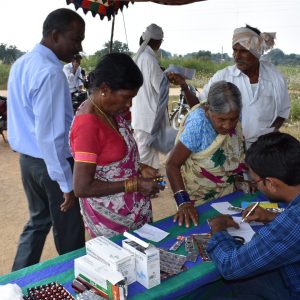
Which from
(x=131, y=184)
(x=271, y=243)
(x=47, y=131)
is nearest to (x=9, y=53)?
(x=47, y=131)

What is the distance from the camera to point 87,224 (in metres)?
2.07

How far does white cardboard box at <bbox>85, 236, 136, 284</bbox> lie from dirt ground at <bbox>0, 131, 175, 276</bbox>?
180 cm

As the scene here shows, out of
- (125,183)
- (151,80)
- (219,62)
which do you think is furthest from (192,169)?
(219,62)

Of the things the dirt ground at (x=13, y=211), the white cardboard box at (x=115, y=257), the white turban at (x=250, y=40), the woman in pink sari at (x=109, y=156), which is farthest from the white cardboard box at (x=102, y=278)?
the white turban at (x=250, y=40)

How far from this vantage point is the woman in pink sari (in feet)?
5.69

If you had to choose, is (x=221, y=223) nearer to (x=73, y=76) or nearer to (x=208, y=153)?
(x=208, y=153)

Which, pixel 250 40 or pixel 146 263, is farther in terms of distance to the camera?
pixel 250 40

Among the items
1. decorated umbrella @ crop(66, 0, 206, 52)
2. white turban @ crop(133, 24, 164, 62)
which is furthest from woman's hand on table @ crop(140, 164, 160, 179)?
decorated umbrella @ crop(66, 0, 206, 52)

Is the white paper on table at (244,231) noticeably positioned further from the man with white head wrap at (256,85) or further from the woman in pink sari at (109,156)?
the man with white head wrap at (256,85)

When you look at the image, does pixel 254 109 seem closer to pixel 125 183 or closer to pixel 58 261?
pixel 125 183

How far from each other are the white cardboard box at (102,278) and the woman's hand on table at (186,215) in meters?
0.74

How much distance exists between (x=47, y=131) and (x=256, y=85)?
6.38 ft

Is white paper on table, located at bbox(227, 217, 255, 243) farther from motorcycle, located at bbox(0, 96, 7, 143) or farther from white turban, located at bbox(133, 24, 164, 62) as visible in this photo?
motorcycle, located at bbox(0, 96, 7, 143)

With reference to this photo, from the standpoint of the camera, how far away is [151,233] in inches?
77.5
